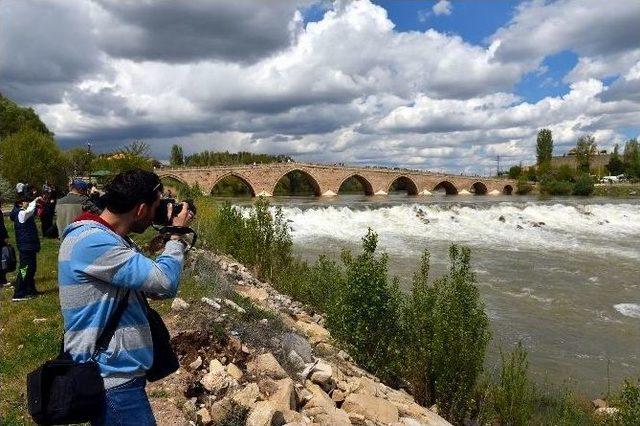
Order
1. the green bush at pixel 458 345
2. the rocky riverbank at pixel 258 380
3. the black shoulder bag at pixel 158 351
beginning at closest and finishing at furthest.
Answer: the black shoulder bag at pixel 158 351, the rocky riverbank at pixel 258 380, the green bush at pixel 458 345

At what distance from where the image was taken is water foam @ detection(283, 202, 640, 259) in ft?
72.5

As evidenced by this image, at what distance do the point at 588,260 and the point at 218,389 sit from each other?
1697 centimetres

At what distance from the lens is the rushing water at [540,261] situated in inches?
340

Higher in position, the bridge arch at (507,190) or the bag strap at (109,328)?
the bag strap at (109,328)

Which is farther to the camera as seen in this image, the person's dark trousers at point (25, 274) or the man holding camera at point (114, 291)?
the person's dark trousers at point (25, 274)

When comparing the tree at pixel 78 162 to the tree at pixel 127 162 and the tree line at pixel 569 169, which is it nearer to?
the tree at pixel 127 162

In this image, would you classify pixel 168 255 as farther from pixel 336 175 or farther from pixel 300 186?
pixel 300 186

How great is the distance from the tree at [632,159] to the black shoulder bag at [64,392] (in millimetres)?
91710

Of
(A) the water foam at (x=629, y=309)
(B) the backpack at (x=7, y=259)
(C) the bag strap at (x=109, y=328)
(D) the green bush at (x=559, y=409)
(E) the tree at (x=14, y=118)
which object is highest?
(E) the tree at (x=14, y=118)

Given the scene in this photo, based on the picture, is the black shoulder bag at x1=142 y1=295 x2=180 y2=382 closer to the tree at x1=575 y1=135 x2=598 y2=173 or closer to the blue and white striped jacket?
the blue and white striped jacket

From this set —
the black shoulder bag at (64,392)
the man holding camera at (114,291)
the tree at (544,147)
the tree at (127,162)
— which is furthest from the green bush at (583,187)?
the black shoulder bag at (64,392)

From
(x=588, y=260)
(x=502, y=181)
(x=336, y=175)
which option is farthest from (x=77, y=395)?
(x=502, y=181)

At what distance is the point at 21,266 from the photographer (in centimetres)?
767

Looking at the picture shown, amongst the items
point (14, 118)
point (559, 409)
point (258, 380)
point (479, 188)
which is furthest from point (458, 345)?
point (479, 188)
